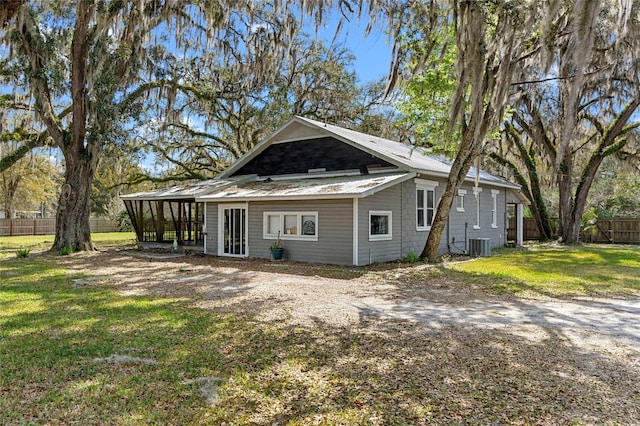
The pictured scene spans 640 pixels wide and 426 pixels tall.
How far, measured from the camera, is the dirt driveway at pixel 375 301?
241 inches

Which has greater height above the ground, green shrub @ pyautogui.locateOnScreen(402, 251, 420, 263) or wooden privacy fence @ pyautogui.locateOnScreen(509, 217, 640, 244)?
wooden privacy fence @ pyautogui.locateOnScreen(509, 217, 640, 244)

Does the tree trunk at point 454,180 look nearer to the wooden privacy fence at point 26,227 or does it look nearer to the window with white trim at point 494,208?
the window with white trim at point 494,208

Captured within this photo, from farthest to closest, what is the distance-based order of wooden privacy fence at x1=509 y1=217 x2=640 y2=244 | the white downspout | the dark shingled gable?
1. wooden privacy fence at x1=509 y1=217 x2=640 y2=244
2. the dark shingled gable
3. the white downspout

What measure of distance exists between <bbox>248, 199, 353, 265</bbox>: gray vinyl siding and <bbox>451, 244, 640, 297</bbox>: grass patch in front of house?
126 inches

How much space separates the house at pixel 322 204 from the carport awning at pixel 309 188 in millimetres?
39

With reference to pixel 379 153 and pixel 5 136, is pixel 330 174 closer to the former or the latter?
pixel 379 153

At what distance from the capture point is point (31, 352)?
188 inches

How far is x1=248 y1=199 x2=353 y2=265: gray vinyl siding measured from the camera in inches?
510

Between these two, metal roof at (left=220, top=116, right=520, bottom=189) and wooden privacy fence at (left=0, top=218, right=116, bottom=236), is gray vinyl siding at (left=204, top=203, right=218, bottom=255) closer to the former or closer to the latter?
metal roof at (left=220, top=116, right=520, bottom=189)

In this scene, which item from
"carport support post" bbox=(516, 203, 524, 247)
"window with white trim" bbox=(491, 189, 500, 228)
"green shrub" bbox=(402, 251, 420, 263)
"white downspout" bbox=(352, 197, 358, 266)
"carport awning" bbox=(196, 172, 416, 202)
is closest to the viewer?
"carport awning" bbox=(196, 172, 416, 202)

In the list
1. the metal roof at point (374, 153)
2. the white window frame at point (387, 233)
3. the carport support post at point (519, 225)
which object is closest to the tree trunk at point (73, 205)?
the metal roof at point (374, 153)

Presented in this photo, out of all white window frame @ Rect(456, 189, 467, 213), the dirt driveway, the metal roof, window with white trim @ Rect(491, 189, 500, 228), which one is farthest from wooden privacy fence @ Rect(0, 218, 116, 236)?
window with white trim @ Rect(491, 189, 500, 228)

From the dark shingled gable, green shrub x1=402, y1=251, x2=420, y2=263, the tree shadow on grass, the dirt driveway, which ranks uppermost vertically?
the dark shingled gable

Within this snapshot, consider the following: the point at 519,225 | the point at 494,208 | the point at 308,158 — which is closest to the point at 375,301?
the point at 308,158
